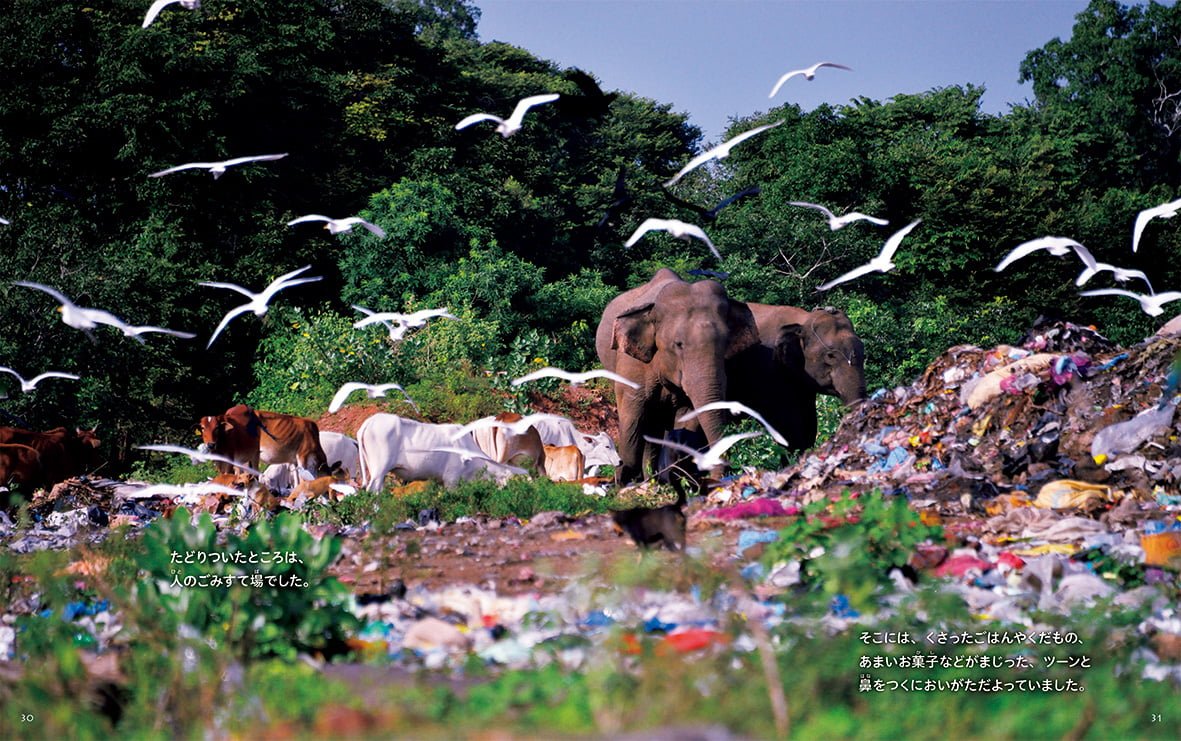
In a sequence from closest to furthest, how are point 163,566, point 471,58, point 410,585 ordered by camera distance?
point 163,566, point 410,585, point 471,58

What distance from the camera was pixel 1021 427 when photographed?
9.81 m

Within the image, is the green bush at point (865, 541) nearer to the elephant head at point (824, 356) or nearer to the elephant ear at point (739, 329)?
the elephant ear at point (739, 329)

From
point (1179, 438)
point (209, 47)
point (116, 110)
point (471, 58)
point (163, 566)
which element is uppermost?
point (471, 58)

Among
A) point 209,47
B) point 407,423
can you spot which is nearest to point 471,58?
point 209,47

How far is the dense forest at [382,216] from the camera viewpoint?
20047mm

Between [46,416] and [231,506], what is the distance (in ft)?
26.9

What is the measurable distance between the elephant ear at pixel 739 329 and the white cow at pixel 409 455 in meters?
2.71

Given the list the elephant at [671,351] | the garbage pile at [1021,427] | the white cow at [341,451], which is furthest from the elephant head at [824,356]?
the white cow at [341,451]

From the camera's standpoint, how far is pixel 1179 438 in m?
8.60

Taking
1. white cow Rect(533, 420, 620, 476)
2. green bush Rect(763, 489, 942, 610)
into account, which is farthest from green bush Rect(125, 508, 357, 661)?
white cow Rect(533, 420, 620, 476)

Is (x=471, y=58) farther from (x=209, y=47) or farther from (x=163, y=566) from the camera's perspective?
(x=163, y=566)

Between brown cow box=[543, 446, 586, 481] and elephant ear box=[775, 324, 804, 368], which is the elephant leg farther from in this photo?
elephant ear box=[775, 324, 804, 368]

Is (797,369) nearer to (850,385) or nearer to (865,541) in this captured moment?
(850,385)

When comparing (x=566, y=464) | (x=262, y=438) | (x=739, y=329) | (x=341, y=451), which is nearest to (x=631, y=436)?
(x=566, y=464)
